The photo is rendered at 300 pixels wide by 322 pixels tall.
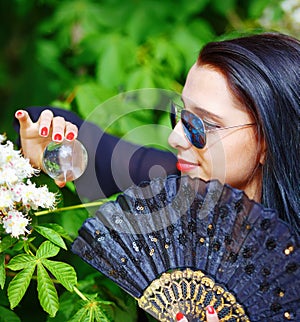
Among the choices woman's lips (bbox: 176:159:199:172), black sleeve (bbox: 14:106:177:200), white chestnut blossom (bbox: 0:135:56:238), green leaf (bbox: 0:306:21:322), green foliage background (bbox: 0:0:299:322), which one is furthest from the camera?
green foliage background (bbox: 0:0:299:322)

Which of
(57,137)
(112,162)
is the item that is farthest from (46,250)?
(112,162)

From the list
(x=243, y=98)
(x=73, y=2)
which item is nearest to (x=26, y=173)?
(x=243, y=98)

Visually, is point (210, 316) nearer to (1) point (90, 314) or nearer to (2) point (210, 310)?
(2) point (210, 310)

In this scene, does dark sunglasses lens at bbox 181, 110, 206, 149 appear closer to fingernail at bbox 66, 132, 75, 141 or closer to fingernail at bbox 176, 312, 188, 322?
fingernail at bbox 66, 132, 75, 141

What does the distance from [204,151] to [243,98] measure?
0.14 meters

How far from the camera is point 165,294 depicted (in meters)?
1.40

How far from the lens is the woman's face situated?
1.51m

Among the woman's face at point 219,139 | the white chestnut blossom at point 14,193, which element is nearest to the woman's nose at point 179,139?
the woman's face at point 219,139

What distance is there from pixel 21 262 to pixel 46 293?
76 mm

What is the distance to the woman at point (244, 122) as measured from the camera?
4.95ft

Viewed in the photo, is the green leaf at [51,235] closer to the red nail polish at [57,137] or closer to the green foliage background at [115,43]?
the red nail polish at [57,137]

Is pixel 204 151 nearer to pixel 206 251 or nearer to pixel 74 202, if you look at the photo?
pixel 206 251

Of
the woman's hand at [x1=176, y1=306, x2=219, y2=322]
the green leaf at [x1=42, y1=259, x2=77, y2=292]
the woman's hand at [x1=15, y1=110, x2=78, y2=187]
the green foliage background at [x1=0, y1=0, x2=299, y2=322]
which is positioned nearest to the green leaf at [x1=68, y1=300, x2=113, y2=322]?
the green leaf at [x1=42, y1=259, x2=77, y2=292]

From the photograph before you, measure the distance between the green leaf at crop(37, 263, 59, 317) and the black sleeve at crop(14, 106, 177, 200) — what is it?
0.41 meters
